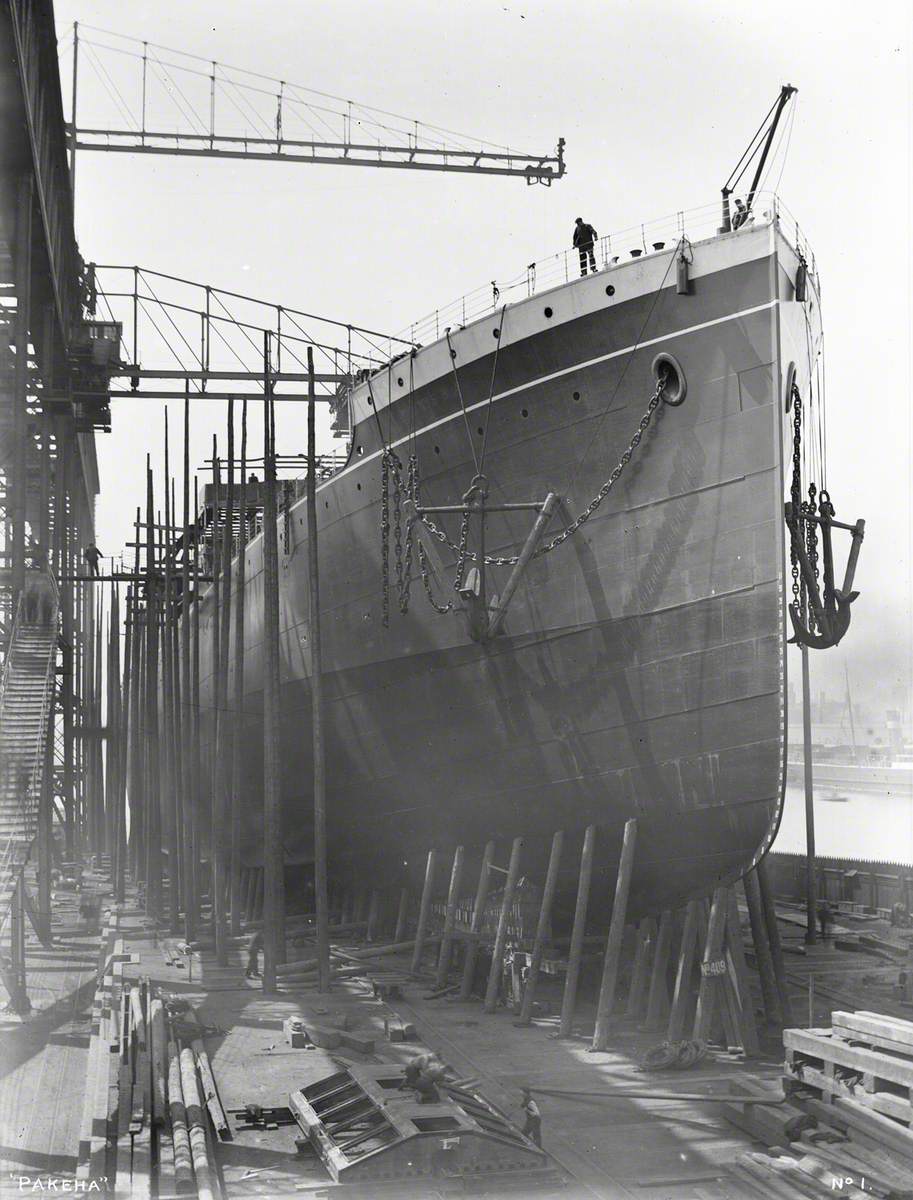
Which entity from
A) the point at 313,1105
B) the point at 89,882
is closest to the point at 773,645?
the point at 313,1105

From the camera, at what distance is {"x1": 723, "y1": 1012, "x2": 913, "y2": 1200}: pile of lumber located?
22.9ft

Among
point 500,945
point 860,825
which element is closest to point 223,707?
point 500,945

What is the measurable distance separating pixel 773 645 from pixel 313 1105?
5.22 m

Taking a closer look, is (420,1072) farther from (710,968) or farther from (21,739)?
(21,739)

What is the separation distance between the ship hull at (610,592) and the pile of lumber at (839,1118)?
96.2 inches

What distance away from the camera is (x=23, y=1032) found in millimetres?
12344

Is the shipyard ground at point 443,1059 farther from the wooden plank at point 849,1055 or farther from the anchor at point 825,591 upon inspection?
the anchor at point 825,591

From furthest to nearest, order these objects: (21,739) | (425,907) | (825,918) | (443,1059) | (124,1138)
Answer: (825,918) < (425,907) < (21,739) < (443,1059) < (124,1138)

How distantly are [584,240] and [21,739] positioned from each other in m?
8.50

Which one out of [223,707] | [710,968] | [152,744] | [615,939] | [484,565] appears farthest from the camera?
[152,744]

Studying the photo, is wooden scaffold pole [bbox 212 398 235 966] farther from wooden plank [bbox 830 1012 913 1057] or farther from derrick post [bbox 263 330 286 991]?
wooden plank [bbox 830 1012 913 1057]

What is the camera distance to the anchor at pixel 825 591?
453 inches

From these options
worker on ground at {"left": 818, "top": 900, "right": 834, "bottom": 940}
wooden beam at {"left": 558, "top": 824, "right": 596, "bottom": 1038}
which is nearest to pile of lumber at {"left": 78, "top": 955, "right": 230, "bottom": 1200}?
wooden beam at {"left": 558, "top": 824, "right": 596, "bottom": 1038}

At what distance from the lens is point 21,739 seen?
1446cm
